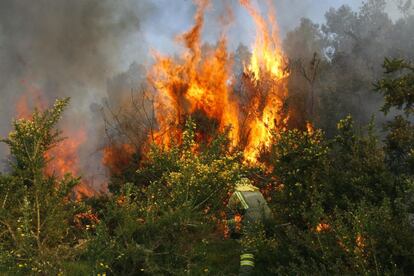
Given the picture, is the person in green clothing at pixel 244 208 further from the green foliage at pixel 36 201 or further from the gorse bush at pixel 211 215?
the green foliage at pixel 36 201

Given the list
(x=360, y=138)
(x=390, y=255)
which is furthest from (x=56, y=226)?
(x=360, y=138)

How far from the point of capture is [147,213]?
345 inches

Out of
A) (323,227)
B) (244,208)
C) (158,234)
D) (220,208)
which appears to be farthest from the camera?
(244,208)

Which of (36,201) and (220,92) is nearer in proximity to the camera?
(36,201)

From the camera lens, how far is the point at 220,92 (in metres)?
25.5

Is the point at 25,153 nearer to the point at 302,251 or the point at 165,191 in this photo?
the point at 165,191

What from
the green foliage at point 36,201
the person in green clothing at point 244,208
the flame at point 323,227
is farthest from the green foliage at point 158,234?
the person in green clothing at point 244,208

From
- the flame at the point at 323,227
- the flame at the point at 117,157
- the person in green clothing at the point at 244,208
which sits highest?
the flame at the point at 117,157

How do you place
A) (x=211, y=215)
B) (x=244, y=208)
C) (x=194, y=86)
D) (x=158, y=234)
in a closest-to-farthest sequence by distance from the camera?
(x=158, y=234) < (x=211, y=215) < (x=244, y=208) < (x=194, y=86)

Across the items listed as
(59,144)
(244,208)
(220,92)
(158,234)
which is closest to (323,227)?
(158,234)

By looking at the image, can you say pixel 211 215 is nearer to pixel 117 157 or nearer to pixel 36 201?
pixel 36 201

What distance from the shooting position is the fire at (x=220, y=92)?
24.4 meters

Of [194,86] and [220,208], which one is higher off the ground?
[194,86]

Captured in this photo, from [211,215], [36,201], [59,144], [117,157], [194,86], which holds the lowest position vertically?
[36,201]
